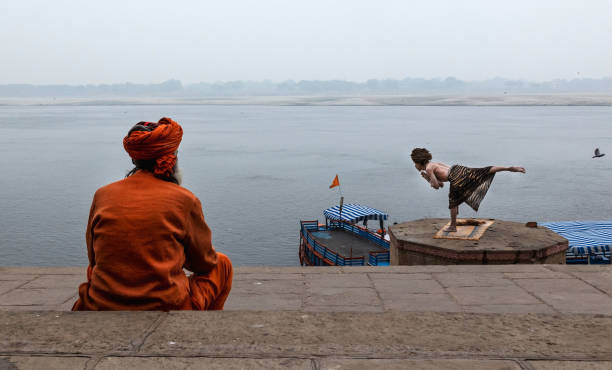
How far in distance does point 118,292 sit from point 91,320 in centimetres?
17

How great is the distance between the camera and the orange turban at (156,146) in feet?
9.44

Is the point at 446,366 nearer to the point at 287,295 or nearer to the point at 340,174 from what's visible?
the point at 287,295

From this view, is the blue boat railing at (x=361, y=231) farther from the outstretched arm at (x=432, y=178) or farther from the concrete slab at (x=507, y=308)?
the concrete slab at (x=507, y=308)

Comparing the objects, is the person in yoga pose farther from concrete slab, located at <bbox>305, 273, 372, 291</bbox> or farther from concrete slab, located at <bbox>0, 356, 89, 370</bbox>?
concrete slab, located at <bbox>0, 356, 89, 370</bbox>

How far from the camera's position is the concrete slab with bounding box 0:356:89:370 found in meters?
2.22

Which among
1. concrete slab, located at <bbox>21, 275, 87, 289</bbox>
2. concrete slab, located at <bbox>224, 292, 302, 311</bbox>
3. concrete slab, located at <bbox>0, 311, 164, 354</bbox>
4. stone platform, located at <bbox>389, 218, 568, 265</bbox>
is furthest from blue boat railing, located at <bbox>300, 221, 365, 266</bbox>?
concrete slab, located at <bbox>0, 311, 164, 354</bbox>

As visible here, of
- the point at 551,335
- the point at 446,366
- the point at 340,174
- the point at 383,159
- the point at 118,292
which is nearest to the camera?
the point at 446,366

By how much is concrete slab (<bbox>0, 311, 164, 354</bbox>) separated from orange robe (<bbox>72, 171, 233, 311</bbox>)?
106mm

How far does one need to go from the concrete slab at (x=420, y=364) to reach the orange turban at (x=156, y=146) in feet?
4.17

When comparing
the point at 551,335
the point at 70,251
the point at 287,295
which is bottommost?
the point at 70,251

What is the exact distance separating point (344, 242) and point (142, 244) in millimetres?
25300

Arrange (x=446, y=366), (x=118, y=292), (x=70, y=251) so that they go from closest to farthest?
(x=446, y=366), (x=118, y=292), (x=70, y=251)

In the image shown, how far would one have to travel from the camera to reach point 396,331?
8.68 feet

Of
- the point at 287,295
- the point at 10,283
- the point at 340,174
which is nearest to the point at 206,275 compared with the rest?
the point at 287,295
